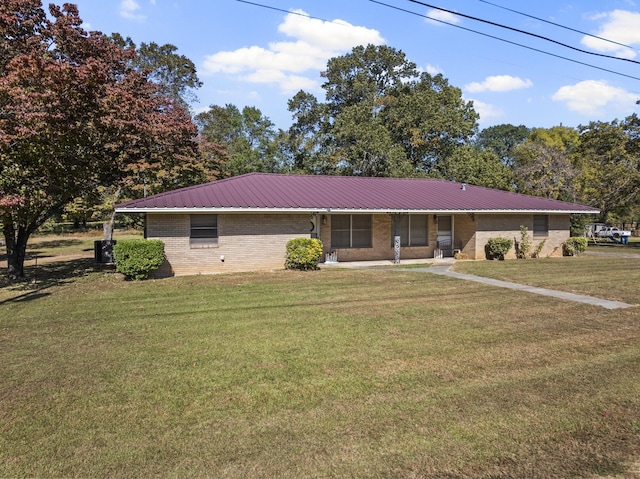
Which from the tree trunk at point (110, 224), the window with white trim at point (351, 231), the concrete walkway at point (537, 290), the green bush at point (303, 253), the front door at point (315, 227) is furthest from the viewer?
the tree trunk at point (110, 224)

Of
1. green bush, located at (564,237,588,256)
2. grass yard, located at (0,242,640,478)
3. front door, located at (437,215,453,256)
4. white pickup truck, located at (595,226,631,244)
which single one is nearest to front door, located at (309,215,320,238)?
front door, located at (437,215,453,256)

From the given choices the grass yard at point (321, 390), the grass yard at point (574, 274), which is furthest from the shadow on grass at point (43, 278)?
the grass yard at point (574, 274)

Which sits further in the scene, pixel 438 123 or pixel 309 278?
pixel 438 123

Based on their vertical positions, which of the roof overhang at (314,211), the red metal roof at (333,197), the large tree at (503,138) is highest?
the large tree at (503,138)

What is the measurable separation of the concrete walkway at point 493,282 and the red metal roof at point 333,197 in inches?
91.3

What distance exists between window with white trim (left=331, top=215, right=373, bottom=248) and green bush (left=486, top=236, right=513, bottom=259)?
18.3 ft

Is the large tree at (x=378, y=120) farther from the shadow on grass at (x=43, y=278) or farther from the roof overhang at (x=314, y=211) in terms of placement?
the shadow on grass at (x=43, y=278)

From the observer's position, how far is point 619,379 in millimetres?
5297

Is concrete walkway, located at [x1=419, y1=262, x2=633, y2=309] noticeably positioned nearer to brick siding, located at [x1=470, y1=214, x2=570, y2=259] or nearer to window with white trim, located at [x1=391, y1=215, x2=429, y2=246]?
window with white trim, located at [x1=391, y1=215, x2=429, y2=246]

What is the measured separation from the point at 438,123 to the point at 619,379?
32.5 metres

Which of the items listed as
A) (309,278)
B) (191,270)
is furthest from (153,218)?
(309,278)

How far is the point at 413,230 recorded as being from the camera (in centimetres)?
2034

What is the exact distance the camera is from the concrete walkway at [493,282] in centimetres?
991

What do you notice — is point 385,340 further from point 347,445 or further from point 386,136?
point 386,136
